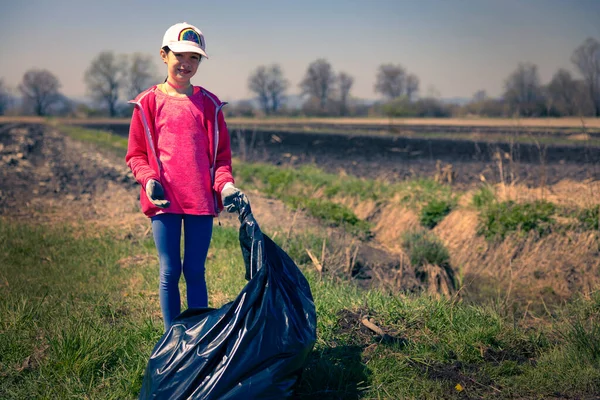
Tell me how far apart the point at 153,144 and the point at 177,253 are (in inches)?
23.2

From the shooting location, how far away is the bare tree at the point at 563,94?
27.4 feet

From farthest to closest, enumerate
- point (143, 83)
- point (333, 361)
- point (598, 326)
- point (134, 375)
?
point (143, 83) → point (598, 326) → point (333, 361) → point (134, 375)

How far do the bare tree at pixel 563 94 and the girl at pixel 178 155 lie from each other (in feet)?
19.3

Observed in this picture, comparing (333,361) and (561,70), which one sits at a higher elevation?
(561,70)

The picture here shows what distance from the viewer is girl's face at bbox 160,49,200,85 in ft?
10.3

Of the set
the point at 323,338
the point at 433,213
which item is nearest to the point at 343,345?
the point at 323,338

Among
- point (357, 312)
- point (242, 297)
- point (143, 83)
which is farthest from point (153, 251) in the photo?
point (143, 83)

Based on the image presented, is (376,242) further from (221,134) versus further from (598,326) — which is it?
(221,134)

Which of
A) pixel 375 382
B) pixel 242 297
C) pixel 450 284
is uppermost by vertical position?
pixel 242 297

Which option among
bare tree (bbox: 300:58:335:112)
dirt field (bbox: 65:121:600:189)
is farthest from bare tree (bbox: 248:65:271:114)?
dirt field (bbox: 65:121:600:189)

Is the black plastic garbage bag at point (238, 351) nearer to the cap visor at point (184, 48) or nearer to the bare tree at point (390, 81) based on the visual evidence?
the cap visor at point (184, 48)

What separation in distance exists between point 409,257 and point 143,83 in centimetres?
7751

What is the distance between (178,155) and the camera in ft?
10.5

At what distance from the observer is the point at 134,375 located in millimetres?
3244
